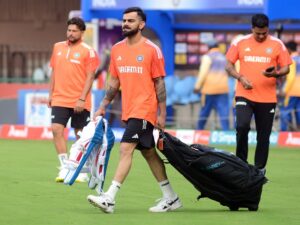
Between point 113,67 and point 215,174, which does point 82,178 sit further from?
point 215,174

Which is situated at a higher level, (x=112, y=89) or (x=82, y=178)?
(x=112, y=89)

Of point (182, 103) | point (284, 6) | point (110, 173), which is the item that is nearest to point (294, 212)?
point (110, 173)

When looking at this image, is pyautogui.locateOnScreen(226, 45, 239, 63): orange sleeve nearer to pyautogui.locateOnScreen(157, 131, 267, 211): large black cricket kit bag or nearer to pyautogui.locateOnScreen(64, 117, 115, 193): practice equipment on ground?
pyautogui.locateOnScreen(157, 131, 267, 211): large black cricket kit bag

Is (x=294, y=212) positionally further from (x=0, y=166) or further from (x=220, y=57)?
(x=220, y=57)

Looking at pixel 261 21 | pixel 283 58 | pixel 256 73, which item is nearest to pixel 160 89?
pixel 261 21

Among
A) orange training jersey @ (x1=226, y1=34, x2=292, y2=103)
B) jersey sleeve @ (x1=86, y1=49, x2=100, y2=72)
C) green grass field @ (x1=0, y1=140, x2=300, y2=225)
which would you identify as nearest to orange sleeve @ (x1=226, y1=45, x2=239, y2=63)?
orange training jersey @ (x1=226, y1=34, x2=292, y2=103)

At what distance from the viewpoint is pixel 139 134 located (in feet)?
34.7

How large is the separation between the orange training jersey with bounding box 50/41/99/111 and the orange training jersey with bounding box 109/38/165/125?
11.2 ft

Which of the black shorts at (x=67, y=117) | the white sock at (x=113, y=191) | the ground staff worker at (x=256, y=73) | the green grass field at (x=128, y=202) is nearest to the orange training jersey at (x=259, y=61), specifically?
the ground staff worker at (x=256, y=73)

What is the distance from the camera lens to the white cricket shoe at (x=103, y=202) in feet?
33.4

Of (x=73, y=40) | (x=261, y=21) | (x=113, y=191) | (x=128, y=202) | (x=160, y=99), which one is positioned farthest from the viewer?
(x=73, y=40)

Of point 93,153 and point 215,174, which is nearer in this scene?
point 215,174

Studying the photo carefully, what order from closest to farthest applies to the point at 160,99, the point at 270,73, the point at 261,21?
the point at 160,99 < the point at 270,73 < the point at 261,21

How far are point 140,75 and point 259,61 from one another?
301 cm
